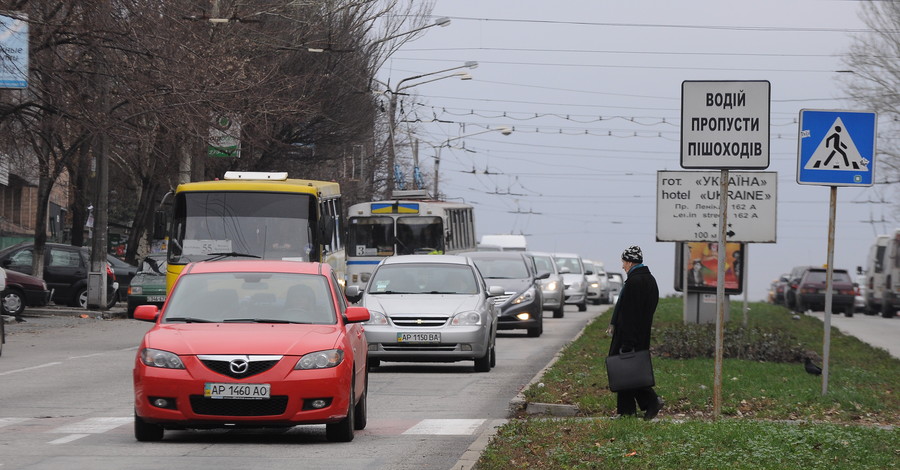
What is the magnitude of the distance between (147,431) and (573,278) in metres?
38.7

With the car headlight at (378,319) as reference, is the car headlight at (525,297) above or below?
below

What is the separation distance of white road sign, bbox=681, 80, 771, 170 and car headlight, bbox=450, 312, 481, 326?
25.4 feet

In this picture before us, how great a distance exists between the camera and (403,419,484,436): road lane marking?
12.5 metres

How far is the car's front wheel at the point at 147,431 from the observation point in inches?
451

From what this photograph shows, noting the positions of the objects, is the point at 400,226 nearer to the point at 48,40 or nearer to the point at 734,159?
the point at 48,40

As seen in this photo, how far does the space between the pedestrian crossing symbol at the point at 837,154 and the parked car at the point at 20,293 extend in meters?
23.8

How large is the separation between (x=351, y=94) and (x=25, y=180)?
18.7 meters

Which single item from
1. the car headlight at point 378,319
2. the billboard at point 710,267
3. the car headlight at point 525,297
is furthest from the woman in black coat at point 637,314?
the billboard at point 710,267

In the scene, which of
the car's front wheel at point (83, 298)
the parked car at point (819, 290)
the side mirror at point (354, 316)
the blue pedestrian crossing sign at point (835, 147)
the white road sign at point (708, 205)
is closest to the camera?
the side mirror at point (354, 316)

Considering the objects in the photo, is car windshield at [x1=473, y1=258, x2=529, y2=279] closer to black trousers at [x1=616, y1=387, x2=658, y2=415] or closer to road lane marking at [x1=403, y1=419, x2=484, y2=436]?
road lane marking at [x1=403, y1=419, x2=484, y2=436]

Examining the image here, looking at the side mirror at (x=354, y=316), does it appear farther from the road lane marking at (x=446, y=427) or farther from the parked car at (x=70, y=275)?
the parked car at (x=70, y=275)

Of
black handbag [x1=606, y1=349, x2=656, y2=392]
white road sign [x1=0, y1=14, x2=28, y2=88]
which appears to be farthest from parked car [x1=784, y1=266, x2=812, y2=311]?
black handbag [x1=606, y1=349, x2=656, y2=392]

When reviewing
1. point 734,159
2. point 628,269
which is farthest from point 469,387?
point 734,159

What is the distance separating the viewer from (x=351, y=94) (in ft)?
170
